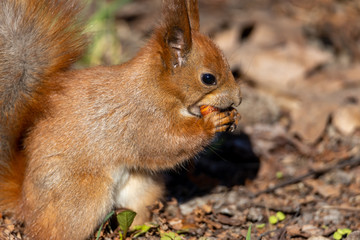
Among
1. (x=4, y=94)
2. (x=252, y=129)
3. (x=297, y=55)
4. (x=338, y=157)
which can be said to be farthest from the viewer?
(x=297, y=55)

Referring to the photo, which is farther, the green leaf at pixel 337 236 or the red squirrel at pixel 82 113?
the green leaf at pixel 337 236

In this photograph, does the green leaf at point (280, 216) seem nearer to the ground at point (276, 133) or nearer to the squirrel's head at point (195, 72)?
the ground at point (276, 133)

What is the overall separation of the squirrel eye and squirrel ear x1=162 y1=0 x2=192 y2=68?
0.15 metres

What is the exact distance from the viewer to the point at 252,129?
14.1 ft

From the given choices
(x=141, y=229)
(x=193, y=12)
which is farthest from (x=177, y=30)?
(x=141, y=229)

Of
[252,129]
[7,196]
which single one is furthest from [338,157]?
[7,196]

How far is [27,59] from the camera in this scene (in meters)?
2.55

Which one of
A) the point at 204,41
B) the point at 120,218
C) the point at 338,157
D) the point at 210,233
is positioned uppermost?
the point at 204,41

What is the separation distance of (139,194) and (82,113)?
69 cm

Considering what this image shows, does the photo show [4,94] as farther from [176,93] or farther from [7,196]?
[176,93]

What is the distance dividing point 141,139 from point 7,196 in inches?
35.4

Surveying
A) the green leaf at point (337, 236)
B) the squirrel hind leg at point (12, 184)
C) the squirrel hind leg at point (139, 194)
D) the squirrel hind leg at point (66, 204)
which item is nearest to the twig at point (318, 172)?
the green leaf at point (337, 236)

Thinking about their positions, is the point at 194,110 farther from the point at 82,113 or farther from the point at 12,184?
the point at 12,184

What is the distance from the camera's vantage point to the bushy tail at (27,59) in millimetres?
2506
